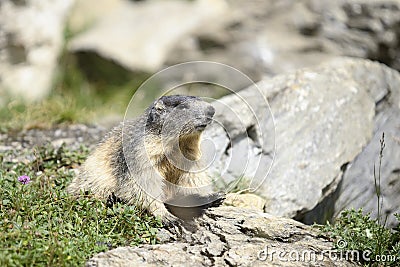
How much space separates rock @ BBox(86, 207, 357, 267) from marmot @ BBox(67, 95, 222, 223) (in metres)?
0.32

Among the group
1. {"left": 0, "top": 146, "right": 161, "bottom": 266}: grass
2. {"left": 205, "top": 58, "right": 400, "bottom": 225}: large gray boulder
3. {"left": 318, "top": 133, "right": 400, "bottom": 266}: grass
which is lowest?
{"left": 0, "top": 146, "right": 161, "bottom": 266}: grass

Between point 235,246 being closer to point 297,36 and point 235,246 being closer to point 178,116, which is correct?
point 178,116

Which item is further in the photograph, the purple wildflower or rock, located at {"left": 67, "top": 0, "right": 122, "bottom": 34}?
rock, located at {"left": 67, "top": 0, "right": 122, "bottom": 34}

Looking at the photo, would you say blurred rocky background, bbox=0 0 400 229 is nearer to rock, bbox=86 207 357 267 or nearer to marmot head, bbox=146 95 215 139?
rock, bbox=86 207 357 267

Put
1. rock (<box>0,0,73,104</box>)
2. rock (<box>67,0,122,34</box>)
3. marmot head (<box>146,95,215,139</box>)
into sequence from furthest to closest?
rock (<box>67,0,122,34</box>)
rock (<box>0,0,73,104</box>)
marmot head (<box>146,95,215,139</box>)

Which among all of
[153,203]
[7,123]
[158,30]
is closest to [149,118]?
[153,203]

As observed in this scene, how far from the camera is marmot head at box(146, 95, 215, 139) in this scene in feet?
17.3

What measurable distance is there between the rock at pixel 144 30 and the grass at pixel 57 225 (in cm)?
738

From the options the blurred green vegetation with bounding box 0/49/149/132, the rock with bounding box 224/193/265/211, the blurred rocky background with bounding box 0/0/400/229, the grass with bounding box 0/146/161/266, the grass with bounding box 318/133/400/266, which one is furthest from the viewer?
the blurred green vegetation with bounding box 0/49/149/132

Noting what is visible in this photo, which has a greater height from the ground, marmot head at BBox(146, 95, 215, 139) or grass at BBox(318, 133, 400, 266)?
marmot head at BBox(146, 95, 215, 139)

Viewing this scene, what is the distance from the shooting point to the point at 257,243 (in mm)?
5145

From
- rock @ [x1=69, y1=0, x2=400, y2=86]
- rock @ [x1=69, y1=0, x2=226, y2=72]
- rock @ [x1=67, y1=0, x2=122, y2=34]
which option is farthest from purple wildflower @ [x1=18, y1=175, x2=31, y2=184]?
rock @ [x1=67, y1=0, x2=122, y2=34]

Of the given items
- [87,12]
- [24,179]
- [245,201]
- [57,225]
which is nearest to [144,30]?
[87,12]

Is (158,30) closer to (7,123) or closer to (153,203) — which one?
(7,123)
